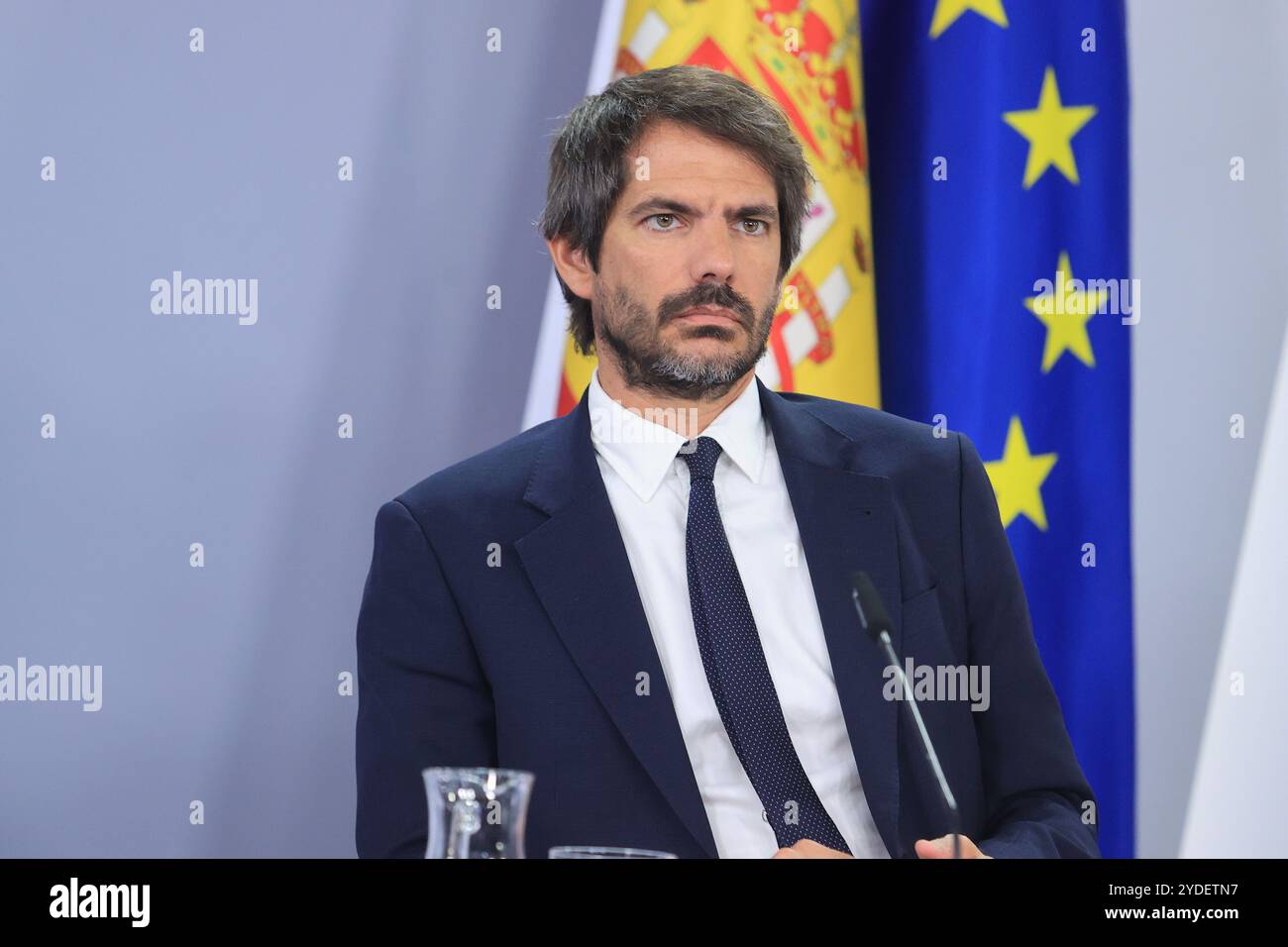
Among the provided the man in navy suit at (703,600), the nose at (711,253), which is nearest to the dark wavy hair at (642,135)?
the man in navy suit at (703,600)

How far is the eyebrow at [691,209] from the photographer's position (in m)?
2.28

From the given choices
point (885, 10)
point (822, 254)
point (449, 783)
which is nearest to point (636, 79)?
point (822, 254)

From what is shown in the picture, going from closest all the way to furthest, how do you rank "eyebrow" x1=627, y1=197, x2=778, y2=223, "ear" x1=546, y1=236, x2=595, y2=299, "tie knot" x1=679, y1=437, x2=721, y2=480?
"tie knot" x1=679, y1=437, x2=721, y2=480, "eyebrow" x1=627, y1=197, x2=778, y2=223, "ear" x1=546, y1=236, x2=595, y2=299

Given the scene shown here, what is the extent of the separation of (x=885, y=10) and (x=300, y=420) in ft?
4.51

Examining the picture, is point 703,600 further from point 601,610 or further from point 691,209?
point 691,209

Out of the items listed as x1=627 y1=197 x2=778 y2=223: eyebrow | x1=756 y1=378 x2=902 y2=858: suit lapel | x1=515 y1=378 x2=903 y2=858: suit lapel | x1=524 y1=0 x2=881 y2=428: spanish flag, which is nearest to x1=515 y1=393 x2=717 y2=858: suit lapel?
x1=515 y1=378 x2=903 y2=858: suit lapel

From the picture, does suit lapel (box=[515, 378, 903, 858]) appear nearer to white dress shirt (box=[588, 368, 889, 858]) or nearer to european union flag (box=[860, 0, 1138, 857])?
white dress shirt (box=[588, 368, 889, 858])

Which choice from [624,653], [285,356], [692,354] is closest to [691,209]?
[692,354]

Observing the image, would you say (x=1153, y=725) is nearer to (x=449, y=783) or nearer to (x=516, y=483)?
(x=516, y=483)

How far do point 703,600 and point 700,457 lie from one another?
23 centimetres

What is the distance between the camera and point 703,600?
204 centimetres

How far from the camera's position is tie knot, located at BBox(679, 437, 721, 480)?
2145 mm

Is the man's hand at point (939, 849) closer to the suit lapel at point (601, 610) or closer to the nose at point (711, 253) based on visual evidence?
the suit lapel at point (601, 610)

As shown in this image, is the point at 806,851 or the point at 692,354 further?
the point at 692,354
